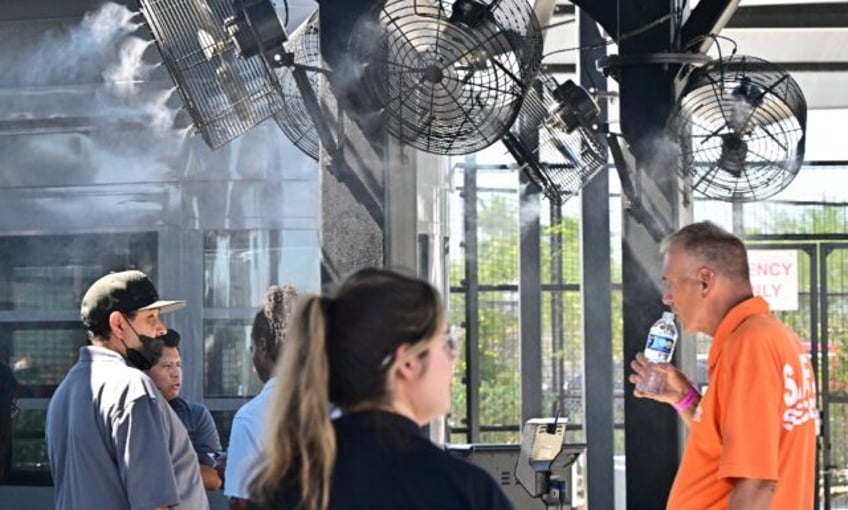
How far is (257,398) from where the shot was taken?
176 inches

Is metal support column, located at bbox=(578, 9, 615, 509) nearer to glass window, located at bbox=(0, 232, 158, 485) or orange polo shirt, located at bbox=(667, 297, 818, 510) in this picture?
glass window, located at bbox=(0, 232, 158, 485)

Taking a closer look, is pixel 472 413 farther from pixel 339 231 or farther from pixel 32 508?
pixel 339 231

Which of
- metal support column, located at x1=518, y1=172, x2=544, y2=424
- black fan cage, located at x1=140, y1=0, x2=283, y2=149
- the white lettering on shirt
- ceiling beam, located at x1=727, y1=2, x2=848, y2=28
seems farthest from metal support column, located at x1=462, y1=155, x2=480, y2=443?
the white lettering on shirt

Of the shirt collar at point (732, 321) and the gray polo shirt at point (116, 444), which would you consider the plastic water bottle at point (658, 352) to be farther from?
the gray polo shirt at point (116, 444)

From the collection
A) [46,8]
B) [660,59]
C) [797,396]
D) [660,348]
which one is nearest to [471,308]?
[46,8]

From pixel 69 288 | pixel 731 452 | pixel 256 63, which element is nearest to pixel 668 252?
pixel 731 452

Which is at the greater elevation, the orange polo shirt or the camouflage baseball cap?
the camouflage baseball cap

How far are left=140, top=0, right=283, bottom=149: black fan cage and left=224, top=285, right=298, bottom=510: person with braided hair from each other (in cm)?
58

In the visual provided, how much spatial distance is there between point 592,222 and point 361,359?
6.72m

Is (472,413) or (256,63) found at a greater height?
(256,63)

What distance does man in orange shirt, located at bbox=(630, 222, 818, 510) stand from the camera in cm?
355

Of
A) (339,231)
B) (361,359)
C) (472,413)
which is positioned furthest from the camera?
(472,413)

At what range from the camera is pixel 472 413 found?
11.5m

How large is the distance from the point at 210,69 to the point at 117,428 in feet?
3.46
